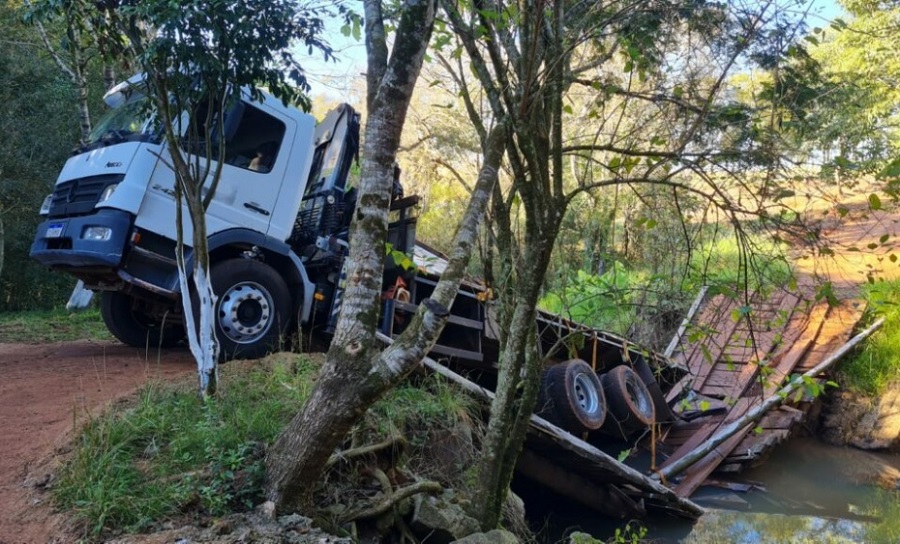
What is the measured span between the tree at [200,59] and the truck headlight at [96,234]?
1.21 m

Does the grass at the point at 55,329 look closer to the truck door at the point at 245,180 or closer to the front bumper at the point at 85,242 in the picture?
the front bumper at the point at 85,242

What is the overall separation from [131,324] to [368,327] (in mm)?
5337

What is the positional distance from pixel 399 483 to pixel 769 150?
3249 mm

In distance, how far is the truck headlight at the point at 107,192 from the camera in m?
6.21

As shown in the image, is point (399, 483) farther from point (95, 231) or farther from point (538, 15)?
point (95, 231)

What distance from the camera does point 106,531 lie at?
3.60m

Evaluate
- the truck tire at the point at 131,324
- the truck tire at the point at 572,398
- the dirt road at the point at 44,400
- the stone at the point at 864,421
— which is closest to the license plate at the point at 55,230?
the dirt road at the point at 44,400

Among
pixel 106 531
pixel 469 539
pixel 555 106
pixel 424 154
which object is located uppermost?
pixel 424 154

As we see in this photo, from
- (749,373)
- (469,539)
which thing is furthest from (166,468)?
(749,373)

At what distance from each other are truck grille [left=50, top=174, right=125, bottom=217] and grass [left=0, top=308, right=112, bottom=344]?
10.7 ft

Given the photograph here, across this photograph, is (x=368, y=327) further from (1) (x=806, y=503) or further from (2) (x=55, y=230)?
(1) (x=806, y=503)

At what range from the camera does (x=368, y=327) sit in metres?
3.74

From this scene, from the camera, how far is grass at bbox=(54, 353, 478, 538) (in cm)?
376

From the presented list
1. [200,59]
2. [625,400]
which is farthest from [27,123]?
[625,400]
